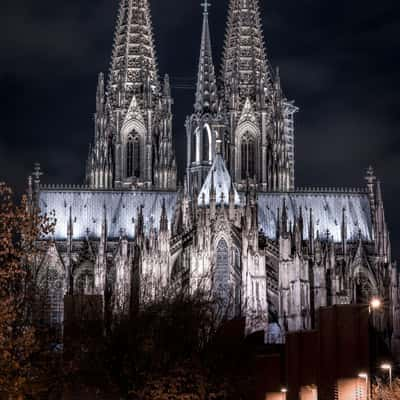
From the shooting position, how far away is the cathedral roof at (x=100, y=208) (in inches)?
3538

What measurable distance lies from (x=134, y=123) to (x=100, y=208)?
Answer: 335 inches

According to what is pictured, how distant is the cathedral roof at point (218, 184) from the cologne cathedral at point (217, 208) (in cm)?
11

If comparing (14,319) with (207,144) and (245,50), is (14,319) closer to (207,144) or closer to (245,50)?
(207,144)

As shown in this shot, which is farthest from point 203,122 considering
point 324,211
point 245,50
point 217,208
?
point 217,208

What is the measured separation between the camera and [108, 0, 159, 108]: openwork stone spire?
97438 mm

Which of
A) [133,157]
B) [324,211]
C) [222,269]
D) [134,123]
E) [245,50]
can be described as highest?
[245,50]

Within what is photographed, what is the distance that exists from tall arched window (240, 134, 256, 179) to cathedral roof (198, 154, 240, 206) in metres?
10.0

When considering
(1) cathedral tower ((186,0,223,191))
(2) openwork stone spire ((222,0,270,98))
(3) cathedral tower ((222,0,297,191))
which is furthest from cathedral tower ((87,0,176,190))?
(2) openwork stone spire ((222,0,270,98))

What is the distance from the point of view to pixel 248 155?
96875mm

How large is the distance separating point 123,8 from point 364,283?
97.7 ft

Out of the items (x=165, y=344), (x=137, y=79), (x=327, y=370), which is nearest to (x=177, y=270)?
(x=137, y=79)

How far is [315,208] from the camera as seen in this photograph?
302 feet

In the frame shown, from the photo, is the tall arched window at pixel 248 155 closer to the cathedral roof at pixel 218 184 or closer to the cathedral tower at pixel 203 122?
the cathedral tower at pixel 203 122

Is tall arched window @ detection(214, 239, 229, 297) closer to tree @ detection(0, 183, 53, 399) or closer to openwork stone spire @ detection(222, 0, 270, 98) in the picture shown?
openwork stone spire @ detection(222, 0, 270, 98)
